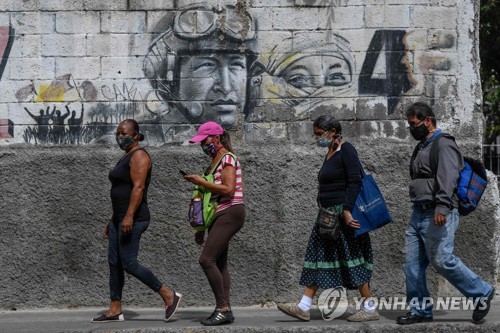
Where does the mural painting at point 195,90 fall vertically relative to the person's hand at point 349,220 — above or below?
above

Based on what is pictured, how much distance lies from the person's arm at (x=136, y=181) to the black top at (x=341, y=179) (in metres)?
1.33

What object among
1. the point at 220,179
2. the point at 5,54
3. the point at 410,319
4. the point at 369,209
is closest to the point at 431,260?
the point at 410,319

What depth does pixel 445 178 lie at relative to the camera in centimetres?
655

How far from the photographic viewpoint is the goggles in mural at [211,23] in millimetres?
8312

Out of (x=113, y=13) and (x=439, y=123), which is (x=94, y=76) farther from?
(x=439, y=123)

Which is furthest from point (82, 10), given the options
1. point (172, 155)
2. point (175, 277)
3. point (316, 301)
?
point (316, 301)

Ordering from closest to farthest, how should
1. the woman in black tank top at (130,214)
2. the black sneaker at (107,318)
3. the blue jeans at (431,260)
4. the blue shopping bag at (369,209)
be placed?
the blue jeans at (431,260) < the blue shopping bag at (369,209) < the woman in black tank top at (130,214) < the black sneaker at (107,318)

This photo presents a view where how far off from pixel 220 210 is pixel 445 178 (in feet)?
5.41

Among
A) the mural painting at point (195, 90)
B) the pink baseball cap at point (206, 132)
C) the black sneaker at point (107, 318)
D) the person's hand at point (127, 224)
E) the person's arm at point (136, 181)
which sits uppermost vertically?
the mural painting at point (195, 90)

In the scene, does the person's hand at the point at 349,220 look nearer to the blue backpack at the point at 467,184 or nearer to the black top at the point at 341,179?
the black top at the point at 341,179

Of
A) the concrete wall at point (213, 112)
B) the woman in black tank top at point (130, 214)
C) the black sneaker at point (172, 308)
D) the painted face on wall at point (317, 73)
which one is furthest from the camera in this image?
the painted face on wall at point (317, 73)

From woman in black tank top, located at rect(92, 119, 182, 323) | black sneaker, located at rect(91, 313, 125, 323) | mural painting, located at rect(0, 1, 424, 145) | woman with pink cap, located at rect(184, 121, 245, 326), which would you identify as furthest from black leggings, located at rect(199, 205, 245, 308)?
mural painting, located at rect(0, 1, 424, 145)

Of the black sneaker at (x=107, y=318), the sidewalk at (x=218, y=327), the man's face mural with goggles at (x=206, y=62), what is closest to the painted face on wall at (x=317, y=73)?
the man's face mural with goggles at (x=206, y=62)

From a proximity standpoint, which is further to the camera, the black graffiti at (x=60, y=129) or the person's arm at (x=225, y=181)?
the black graffiti at (x=60, y=129)
